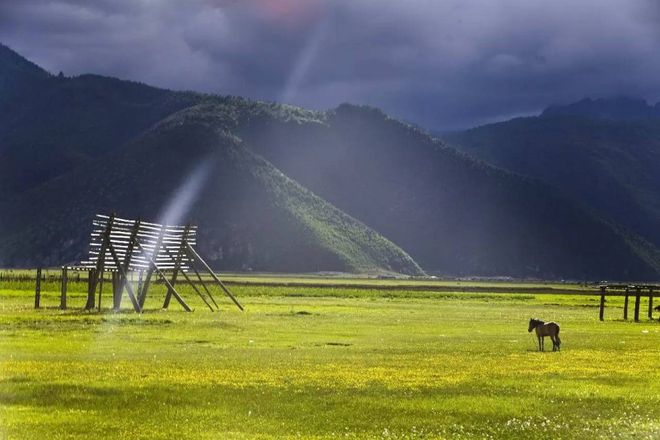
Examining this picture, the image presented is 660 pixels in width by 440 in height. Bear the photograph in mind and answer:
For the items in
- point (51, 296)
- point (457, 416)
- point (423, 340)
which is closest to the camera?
point (457, 416)

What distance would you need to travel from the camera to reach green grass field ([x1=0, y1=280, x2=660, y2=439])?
767 inches

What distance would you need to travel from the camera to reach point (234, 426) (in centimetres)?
1928

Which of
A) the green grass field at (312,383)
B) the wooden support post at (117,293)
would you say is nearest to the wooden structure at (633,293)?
the green grass field at (312,383)

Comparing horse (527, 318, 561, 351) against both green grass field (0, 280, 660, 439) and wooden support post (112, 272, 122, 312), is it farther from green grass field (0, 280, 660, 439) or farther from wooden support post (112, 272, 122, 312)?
wooden support post (112, 272, 122, 312)

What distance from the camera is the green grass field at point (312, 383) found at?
63.9 feet

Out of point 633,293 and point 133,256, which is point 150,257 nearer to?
point 133,256

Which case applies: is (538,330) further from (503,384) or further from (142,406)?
(142,406)

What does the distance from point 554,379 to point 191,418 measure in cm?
1312

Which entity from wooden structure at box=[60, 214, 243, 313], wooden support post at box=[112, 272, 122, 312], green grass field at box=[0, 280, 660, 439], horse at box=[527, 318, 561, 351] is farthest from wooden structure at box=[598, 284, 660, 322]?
wooden support post at box=[112, 272, 122, 312]

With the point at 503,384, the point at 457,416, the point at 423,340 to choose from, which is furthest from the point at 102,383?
the point at 423,340

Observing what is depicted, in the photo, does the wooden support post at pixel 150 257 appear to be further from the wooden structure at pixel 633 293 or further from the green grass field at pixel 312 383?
the wooden structure at pixel 633 293

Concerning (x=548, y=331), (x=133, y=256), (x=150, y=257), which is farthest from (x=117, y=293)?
(x=548, y=331)

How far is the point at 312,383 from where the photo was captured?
25.2m

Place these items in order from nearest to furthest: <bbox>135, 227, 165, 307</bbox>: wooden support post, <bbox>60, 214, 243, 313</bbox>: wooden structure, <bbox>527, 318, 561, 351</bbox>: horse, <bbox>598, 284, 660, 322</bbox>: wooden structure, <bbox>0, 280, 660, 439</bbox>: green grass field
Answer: <bbox>0, 280, 660, 439</bbox>: green grass field
<bbox>527, 318, 561, 351</bbox>: horse
<bbox>60, 214, 243, 313</bbox>: wooden structure
<bbox>135, 227, 165, 307</bbox>: wooden support post
<bbox>598, 284, 660, 322</bbox>: wooden structure
